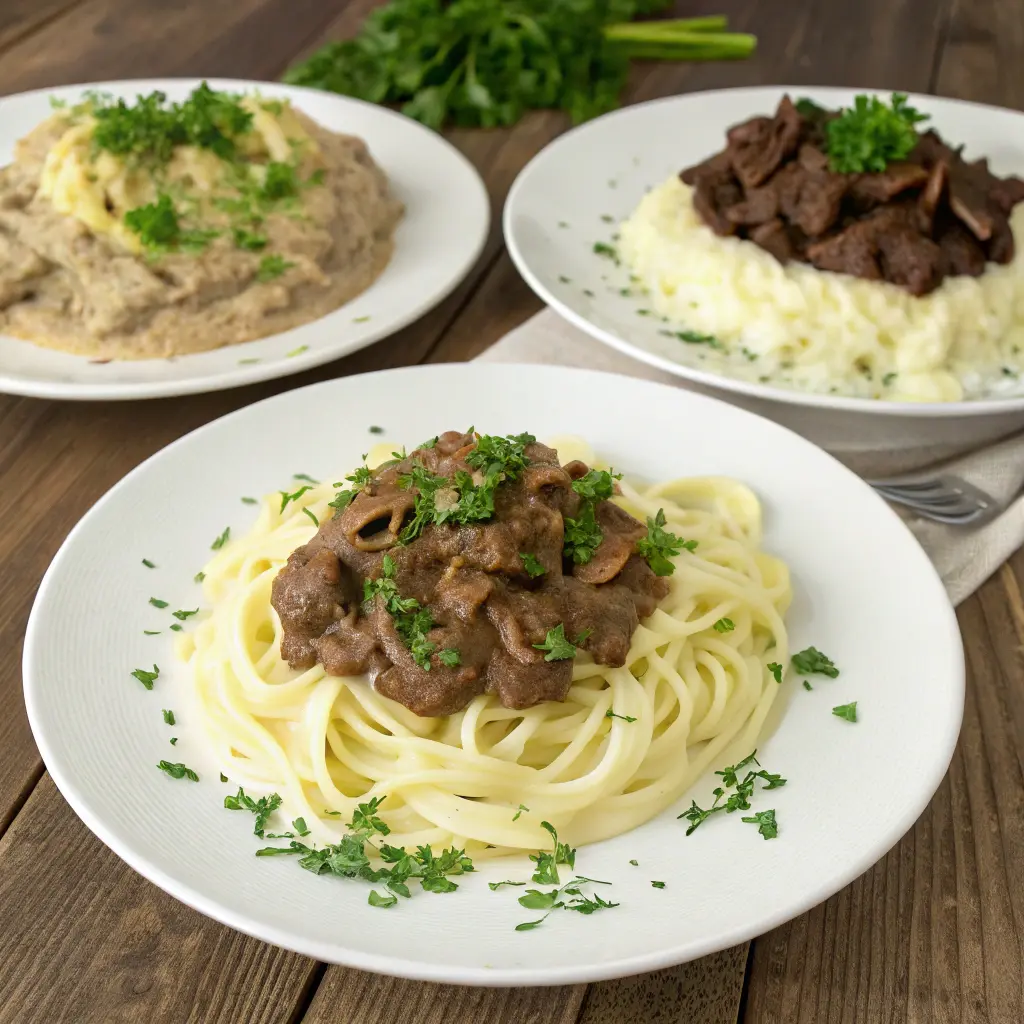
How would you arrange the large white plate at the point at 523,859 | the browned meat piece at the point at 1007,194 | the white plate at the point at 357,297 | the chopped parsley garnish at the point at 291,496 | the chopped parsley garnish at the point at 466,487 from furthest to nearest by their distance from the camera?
the browned meat piece at the point at 1007,194, the white plate at the point at 357,297, the chopped parsley garnish at the point at 291,496, the chopped parsley garnish at the point at 466,487, the large white plate at the point at 523,859

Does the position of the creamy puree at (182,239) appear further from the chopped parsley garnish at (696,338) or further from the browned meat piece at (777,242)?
the browned meat piece at (777,242)

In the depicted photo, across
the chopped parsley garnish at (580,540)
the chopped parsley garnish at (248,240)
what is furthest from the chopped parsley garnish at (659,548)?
the chopped parsley garnish at (248,240)

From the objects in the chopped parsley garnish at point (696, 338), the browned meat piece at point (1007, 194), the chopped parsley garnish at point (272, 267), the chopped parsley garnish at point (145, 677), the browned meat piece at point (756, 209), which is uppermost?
the chopped parsley garnish at point (145, 677)

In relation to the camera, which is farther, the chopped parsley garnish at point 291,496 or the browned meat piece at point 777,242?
the browned meat piece at point 777,242

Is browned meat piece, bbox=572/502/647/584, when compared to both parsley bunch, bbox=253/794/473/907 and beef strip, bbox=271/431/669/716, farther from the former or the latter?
parsley bunch, bbox=253/794/473/907

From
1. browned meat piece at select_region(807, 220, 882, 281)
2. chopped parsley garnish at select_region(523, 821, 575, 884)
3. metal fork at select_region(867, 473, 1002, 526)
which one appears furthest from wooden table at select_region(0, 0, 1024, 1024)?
browned meat piece at select_region(807, 220, 882, 281)

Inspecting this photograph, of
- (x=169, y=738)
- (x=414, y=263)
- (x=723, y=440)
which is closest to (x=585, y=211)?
(x=414, y=263)
